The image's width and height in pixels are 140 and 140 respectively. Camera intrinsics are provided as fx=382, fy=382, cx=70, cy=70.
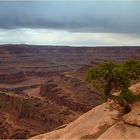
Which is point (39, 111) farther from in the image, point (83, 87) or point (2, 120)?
point (83, 87)

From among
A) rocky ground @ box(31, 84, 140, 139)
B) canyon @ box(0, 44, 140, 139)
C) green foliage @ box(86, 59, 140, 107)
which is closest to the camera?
rocky ground @ box(31, 84, 140, 139)

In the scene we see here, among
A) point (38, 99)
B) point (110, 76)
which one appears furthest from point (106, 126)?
point (38, 99)

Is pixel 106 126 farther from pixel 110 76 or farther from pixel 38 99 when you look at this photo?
pixel 38 99

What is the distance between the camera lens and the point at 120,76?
24344 mm

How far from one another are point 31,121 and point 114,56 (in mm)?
134092

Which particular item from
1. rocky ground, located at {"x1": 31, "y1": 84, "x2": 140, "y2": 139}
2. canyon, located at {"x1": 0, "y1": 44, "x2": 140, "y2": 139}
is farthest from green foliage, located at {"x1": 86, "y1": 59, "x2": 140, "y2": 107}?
canyon, located at {"x1": 0, "y1": 44, "x2": 140, "y2": 139}

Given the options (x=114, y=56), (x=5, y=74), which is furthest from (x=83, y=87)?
(x=114, y=56)

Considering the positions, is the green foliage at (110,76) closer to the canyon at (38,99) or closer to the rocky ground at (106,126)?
the rocky ground at (106,126)

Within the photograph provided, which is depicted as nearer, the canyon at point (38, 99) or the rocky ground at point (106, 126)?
the rocky ground at point (106, 126)

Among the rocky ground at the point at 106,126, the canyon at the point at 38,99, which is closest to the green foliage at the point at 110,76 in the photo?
the rocky ground at the point at 106,126

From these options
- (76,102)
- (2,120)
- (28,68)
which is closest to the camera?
(2,120)

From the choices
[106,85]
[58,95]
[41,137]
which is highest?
[106,85]

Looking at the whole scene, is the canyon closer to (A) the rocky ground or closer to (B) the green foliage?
(A) the rocky ground

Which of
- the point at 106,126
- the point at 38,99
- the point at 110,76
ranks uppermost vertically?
the point at 110,76
